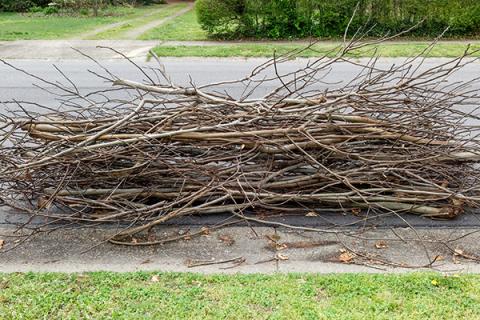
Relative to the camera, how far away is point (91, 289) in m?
3.44

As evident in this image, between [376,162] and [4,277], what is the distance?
2.80 metres

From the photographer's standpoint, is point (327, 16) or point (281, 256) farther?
point (327, 16)

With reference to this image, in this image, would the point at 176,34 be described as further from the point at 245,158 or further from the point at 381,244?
the point at 381,244

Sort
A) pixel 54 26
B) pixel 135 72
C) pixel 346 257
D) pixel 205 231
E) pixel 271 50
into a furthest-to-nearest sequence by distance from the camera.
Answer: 1. pixel 54 26
2. pixel 271 50
3. pixel 135 72
4. pixel 205 231
5. pixel 346 257

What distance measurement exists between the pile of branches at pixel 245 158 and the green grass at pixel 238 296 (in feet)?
2.28

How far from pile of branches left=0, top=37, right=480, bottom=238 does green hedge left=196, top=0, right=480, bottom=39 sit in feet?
40.5

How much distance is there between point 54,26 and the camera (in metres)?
21.7

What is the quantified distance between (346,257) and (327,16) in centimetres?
1368

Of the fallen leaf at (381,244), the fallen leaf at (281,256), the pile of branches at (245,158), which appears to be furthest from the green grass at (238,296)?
the pile of branches at (245,158)

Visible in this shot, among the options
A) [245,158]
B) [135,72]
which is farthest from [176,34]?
[245,158]

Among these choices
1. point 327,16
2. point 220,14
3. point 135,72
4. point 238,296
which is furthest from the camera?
point 327,16

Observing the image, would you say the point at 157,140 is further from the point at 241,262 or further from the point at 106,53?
the point at 106,53

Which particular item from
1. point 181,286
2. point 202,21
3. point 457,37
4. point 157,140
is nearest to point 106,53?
point 202,21

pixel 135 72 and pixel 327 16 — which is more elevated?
pixel 327 16
